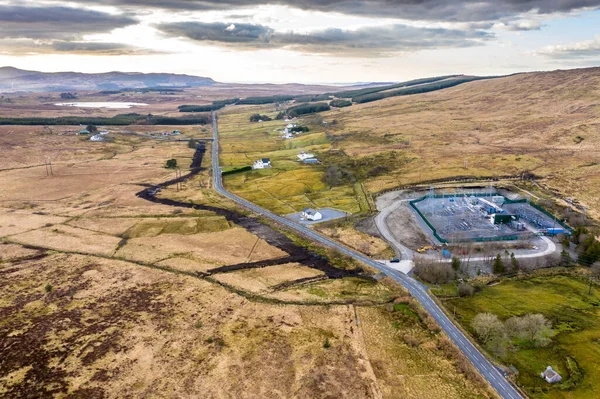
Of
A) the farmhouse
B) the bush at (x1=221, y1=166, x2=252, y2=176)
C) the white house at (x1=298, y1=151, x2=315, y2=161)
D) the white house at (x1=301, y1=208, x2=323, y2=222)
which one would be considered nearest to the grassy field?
the white house at (x1=301, y1=208, x2=323, y2=222)

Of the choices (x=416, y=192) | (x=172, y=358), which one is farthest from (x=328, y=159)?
(x=172, y=358)

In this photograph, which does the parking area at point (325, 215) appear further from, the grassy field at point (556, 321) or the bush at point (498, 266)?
the grassy field at point (556, 321)

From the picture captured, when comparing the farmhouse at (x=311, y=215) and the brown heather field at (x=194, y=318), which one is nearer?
the brown heather field at (x=194, y=318)

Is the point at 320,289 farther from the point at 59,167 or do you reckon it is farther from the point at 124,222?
the point at 59,167

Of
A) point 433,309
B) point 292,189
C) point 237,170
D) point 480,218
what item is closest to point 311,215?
point 292,189

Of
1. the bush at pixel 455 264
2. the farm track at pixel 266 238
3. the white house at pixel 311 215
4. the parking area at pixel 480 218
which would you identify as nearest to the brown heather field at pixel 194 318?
the farm track at pixel 266 238

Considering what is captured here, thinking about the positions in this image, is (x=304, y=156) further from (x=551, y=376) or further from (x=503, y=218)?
(x=551, y=376)
